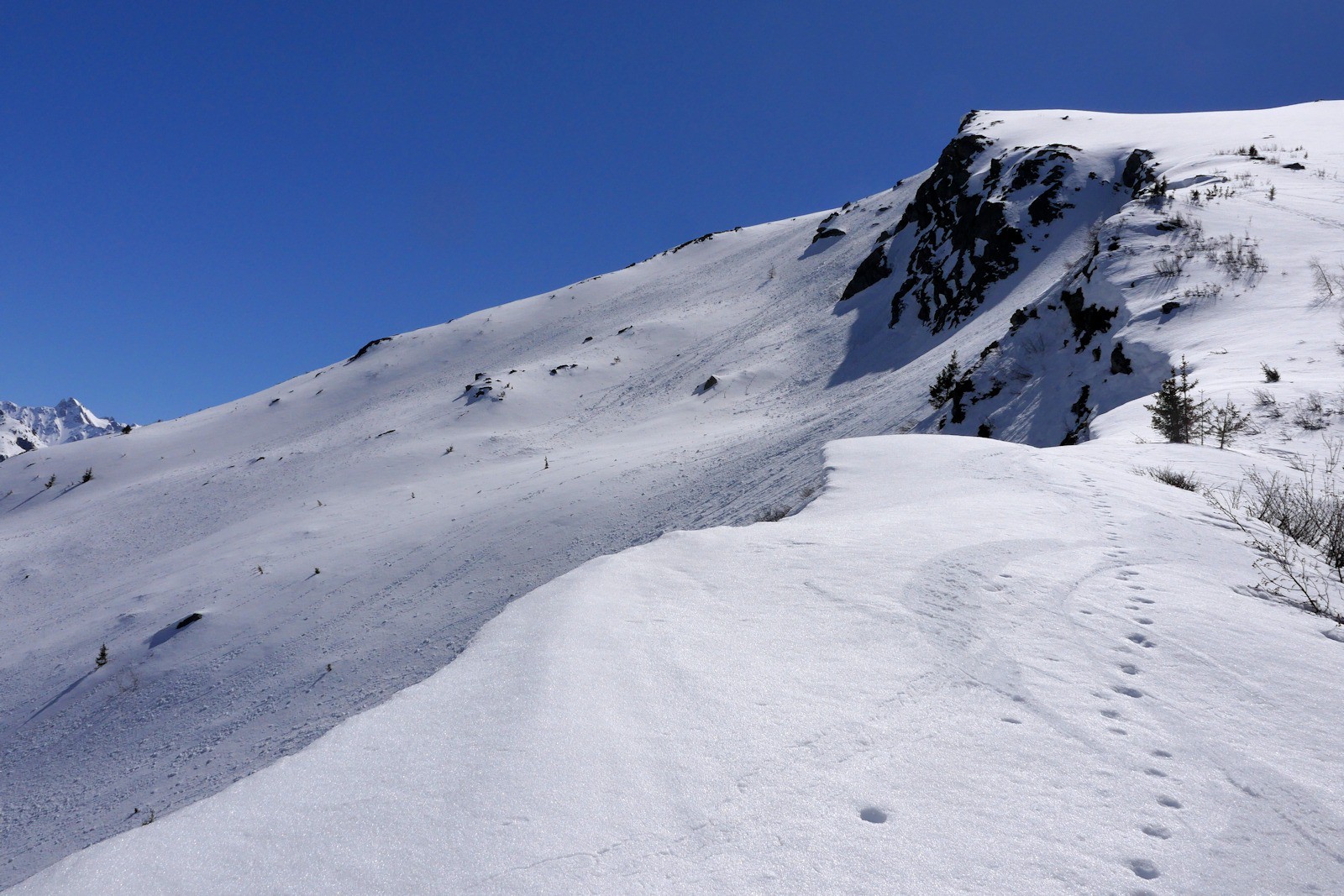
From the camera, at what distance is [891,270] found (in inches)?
1090

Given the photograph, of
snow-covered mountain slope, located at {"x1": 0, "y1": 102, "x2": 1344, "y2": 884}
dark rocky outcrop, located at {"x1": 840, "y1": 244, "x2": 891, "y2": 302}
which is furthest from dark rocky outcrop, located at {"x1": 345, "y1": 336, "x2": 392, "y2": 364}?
dark rocky outcrop, located at {"x1": 840, "y1": 244, "x2": 891, "y2": 302}

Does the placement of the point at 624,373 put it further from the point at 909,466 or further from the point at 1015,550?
the point at 1015,550

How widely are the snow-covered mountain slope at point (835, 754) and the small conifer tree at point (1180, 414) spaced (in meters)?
3.80

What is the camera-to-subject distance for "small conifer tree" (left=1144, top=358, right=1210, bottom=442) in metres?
7.16

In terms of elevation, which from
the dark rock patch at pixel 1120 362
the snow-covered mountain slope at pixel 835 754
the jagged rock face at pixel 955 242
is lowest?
the snow-covered mountain slope at pixel 835 754

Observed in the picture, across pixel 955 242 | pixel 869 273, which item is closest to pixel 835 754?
pixel 955 242

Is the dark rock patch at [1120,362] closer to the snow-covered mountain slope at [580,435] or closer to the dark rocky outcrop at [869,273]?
the snow-covered mountain slope at [580,435]

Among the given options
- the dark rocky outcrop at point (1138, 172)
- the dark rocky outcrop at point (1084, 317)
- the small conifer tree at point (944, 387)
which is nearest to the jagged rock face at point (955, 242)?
the dark rocky outcrop at point (1138, 172)

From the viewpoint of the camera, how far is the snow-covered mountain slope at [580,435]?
808 centimetres

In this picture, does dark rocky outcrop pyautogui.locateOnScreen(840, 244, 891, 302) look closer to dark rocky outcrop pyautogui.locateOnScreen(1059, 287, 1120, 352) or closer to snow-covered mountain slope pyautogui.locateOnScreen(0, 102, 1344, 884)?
snow-covered mountain slope pyautogui.locateOnScreen(0, 102, 1344, 884)

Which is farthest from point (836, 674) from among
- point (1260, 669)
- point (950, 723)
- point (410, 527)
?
point (410, 527)

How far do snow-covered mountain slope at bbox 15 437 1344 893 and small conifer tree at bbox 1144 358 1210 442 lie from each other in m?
3.80

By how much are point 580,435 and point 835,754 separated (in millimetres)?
19218

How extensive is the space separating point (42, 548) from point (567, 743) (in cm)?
2238
